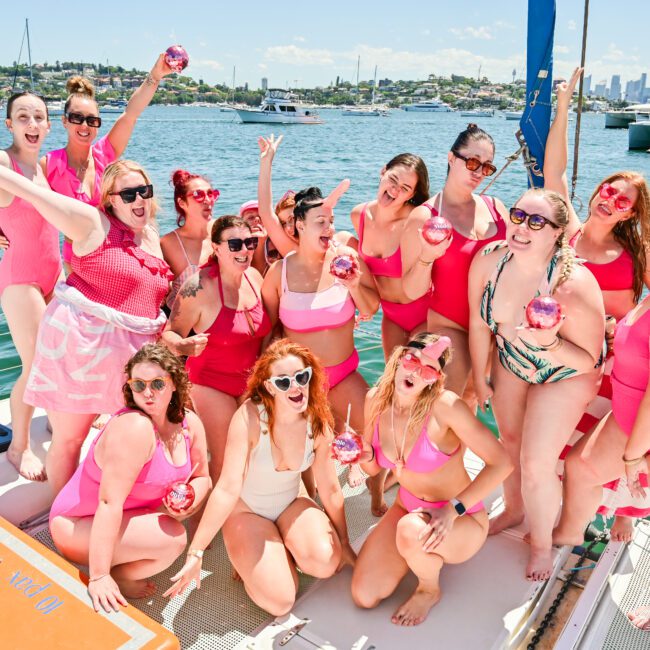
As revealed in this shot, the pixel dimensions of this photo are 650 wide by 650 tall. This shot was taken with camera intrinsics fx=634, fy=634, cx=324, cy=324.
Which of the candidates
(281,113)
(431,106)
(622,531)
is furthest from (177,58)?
(431,106)

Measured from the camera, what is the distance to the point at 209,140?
45.8 m

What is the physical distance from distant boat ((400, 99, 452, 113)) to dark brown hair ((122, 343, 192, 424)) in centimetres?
10349

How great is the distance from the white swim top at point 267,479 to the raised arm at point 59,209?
1.14 m

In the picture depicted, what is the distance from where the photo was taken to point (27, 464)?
150 inches

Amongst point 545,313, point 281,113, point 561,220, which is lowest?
point 545,313

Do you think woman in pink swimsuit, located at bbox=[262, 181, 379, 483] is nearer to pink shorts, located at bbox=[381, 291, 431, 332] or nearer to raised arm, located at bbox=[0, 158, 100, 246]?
pink shorts, located at bbox=[381, 291, 431, 332]

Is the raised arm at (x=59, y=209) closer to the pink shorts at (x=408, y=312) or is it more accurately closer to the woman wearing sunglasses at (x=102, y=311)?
the woman wearing sunglasses at (x=102, y=311)

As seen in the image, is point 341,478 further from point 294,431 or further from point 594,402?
point 594,402

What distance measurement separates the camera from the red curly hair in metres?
2.95

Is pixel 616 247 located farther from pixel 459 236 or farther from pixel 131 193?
pixel 131 193

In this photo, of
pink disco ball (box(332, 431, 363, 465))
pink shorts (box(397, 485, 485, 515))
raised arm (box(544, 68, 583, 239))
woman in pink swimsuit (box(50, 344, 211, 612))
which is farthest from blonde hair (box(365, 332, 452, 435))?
raised arm (box(544, 68, 583, 239))

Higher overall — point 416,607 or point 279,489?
point 279,489

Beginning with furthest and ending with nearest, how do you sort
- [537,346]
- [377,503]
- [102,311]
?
[377,503] → [102,311] → [537,346]

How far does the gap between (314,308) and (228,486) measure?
107cm
